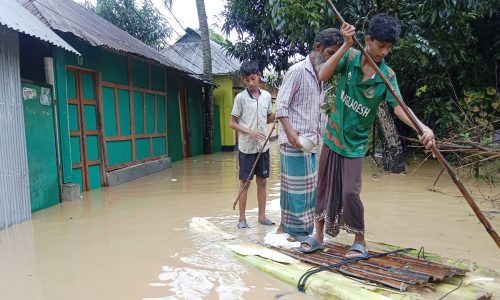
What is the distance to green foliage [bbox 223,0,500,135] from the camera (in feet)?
24.2

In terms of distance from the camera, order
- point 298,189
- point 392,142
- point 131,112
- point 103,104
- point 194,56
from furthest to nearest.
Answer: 1. point 194,56
2. point 131,112
3. point 392,142
4. point 103,104
5. point 298,189

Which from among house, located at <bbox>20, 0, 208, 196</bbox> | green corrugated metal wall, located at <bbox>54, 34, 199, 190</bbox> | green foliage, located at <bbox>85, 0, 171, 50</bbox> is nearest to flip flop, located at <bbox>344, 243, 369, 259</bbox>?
house, located at <bbox>20, 0, 208, 196</bbox>

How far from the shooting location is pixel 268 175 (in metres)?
4.50

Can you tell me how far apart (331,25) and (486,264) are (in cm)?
586

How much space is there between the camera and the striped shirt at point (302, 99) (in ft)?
11.2

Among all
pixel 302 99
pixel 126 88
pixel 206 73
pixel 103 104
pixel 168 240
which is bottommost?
pixel 168 240

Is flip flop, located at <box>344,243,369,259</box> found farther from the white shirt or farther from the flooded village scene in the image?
the white shirt

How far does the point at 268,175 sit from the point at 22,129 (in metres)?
2.99

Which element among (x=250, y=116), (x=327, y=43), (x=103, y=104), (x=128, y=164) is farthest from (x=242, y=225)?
(x=128, y=164)

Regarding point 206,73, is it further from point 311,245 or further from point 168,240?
point 311,245

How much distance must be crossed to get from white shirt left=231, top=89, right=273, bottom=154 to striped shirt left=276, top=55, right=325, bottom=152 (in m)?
0.85

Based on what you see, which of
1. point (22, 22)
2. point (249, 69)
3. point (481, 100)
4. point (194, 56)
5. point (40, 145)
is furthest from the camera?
point (194, 56)

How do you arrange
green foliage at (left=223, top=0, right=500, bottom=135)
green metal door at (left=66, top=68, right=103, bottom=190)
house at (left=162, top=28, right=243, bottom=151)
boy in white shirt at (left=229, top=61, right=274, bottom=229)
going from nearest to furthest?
boy in white shirt at (left=229, top=61, right=274, bottom=229) < green metal door at (left=66, top=68, right=103, bottom=190) < green foliage at (left=223, top=0, right=500, bottom=135) < house at (left=162, top=28, right=243, bottom=151)

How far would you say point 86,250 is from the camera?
3.92m
